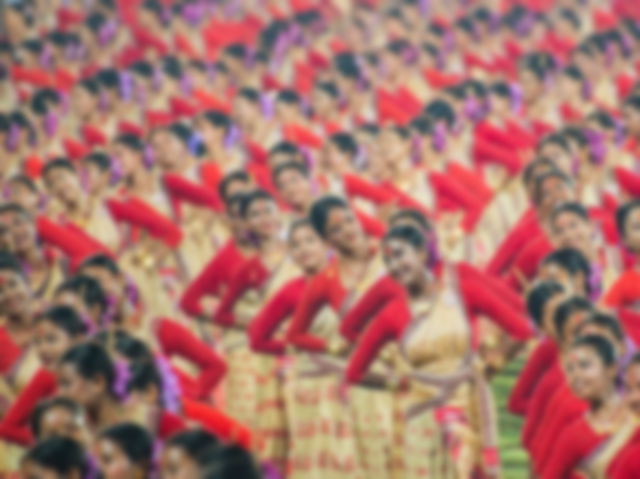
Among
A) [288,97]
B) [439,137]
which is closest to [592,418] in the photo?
[439,137]

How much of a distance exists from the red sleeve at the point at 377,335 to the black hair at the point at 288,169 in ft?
8.68

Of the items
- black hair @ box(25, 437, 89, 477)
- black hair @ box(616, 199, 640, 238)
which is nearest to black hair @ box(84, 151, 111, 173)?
black hair @ box(616, 199, 640, 238)

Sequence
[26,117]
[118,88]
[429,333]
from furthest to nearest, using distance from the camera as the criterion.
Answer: [118,88] < [26,117] < [429,333]

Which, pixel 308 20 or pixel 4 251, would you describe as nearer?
pixel 4 251

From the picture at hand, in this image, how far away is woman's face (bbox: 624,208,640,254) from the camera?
725 cm

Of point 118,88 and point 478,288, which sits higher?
point 118,88

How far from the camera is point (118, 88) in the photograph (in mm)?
12875

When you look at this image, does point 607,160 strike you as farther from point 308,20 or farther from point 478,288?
point 308,20

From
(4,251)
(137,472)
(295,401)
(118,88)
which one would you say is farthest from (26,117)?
(137,472)

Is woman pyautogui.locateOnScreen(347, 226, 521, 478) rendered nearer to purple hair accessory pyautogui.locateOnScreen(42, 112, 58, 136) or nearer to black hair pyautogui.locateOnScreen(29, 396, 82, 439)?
black hair pyautogui.locateOnScreen(29, 396, 82, 439)

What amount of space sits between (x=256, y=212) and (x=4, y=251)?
1592 mm

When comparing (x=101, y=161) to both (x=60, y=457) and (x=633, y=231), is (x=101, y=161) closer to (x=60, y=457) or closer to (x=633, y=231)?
(x=633, y=231)

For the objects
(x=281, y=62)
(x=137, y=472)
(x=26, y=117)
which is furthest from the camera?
(x=281, y=62)

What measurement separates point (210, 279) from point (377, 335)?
1.92 m
